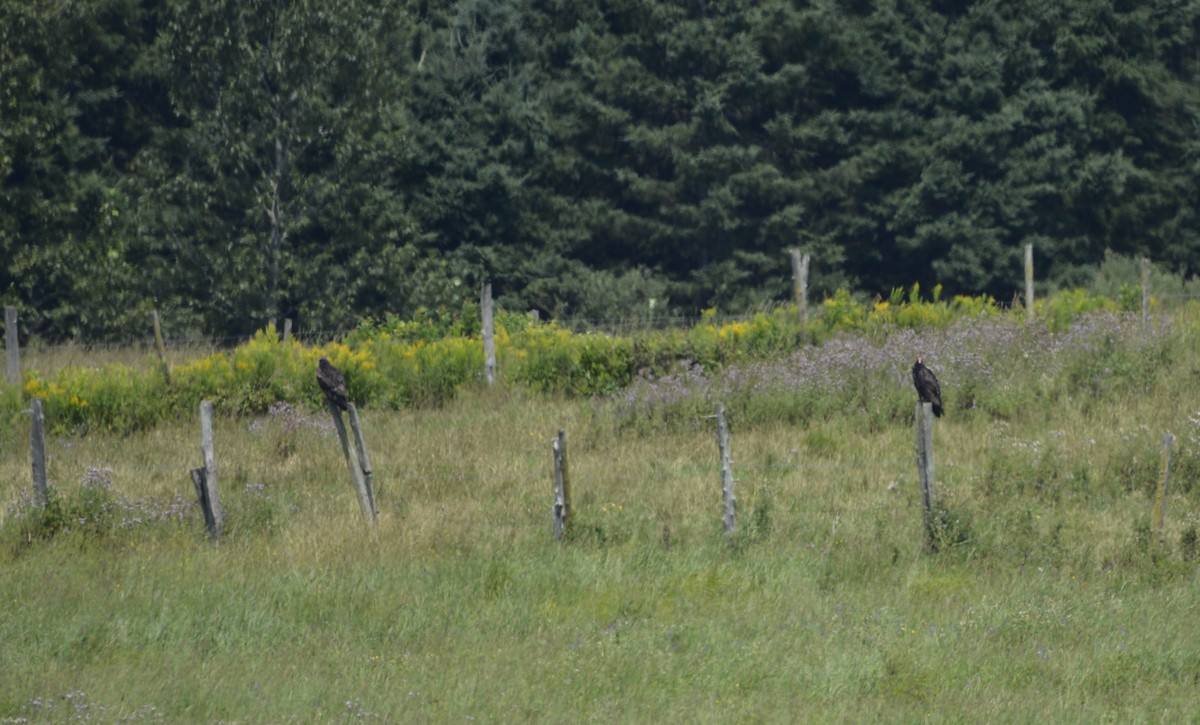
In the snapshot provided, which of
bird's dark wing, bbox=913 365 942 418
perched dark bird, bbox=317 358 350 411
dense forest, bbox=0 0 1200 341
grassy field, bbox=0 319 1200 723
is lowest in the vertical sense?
grassy field, bbox=0 319 1200 723

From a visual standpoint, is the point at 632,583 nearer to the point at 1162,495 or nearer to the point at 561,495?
the point at 561,495

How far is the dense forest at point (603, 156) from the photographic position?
31.5 m

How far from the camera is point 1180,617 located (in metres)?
10.0

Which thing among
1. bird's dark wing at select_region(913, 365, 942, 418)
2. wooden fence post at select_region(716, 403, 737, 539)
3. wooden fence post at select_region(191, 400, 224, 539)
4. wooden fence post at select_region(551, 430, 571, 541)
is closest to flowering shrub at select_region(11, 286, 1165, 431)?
bird's dark wing at select_region(913, 365, 942, 418)

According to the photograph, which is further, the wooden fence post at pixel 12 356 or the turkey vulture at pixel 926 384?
the wooden fence post at pixel 12 356

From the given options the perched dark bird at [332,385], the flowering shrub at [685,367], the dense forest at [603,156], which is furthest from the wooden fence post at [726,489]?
the dense forest at [603,156]

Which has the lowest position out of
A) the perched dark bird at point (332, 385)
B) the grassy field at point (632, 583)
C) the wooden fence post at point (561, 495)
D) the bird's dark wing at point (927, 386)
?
the grassy field at point (632, 583)

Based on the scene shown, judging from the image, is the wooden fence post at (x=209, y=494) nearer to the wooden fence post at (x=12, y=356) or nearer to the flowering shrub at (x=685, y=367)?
the flowering shrub at (x=685, y=367)

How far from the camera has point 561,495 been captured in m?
11.9

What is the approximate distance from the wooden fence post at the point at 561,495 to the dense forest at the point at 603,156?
20.2 meters

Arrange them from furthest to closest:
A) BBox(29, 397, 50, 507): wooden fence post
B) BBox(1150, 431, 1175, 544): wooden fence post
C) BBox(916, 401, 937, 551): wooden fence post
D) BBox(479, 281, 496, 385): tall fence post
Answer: BBox(479, 281, 496, 385): tall fence post
BBox(29, 397, 50, 507): wooden fence post
BBox(916, 401, 937, 551): wooden fence post
BBox(1150, 431, 1175, 544): wooden fence post

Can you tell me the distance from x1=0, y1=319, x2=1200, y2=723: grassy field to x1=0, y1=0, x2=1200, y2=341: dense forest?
15.8 metres

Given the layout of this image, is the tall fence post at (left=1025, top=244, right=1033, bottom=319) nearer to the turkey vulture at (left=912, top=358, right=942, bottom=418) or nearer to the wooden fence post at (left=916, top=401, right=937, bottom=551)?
the turkey vulture at (left=912, top=358, right=942, bottom=418)

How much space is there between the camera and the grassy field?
27.4ft
